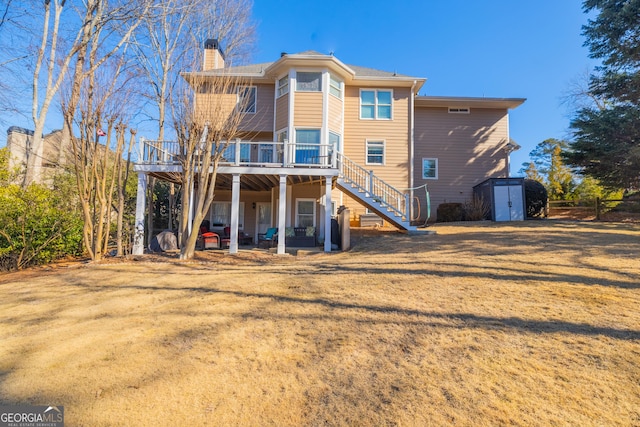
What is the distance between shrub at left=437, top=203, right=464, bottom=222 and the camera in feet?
52.2

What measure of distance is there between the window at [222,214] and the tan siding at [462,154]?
897 centimetres

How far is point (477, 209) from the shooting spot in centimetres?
1584

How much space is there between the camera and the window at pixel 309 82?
1356 cm

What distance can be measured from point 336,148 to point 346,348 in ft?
34.9

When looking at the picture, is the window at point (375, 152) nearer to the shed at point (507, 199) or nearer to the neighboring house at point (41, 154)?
the shed at point (507, 199)

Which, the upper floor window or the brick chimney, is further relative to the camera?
the brick chimney

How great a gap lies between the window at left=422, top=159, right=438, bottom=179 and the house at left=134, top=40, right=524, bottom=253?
52 mm

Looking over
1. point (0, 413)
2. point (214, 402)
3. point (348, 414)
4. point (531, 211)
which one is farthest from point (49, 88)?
point (531, 211)

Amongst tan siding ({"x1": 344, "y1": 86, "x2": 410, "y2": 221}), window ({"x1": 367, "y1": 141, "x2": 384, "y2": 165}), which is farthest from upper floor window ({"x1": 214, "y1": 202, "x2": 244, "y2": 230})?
window ({"x1": 367, "y1": 141, "x2": 384, "y2": 165})

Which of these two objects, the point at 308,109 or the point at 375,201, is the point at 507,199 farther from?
the point at 308,109

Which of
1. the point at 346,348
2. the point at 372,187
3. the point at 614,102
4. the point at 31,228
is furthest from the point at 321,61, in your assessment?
the point at 614,102

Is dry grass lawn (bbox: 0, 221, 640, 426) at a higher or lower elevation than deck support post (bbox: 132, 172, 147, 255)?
lower

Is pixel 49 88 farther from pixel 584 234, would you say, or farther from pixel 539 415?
pixel 584 234

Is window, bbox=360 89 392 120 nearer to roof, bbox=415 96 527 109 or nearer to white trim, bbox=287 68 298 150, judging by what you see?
roof, bbox=415 96 527 109
